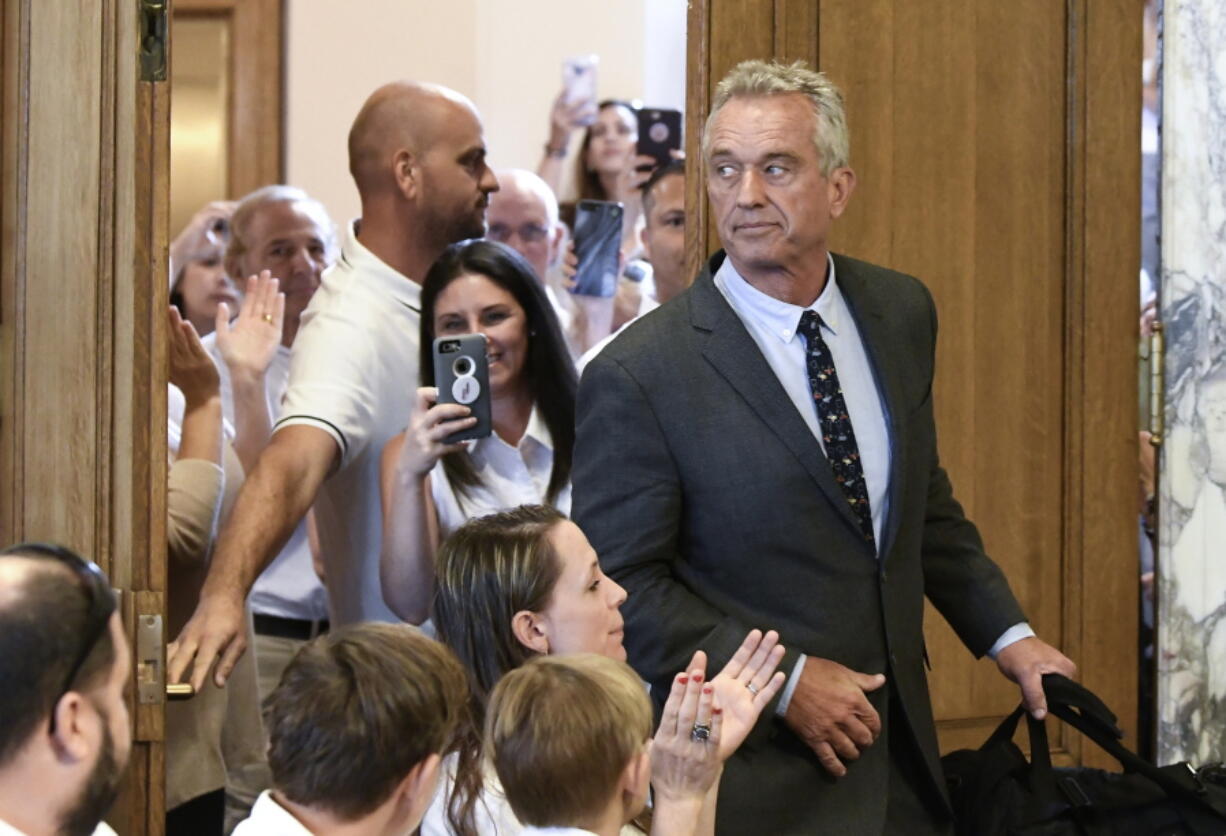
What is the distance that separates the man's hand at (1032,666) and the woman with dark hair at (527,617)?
0.50m

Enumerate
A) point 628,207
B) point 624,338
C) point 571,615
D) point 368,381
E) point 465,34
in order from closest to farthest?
1. point 571,615
2. point 624,338
3. point 368,381
4. point 628,207
5. point 465,34

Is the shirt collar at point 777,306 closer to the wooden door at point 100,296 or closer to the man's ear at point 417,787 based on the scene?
the wooden door at point 100,296

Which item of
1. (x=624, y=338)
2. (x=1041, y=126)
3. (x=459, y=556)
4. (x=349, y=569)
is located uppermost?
(x=1041, y=126)

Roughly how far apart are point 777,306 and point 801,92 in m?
0.32

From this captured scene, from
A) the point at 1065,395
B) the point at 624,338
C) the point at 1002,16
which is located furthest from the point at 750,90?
the point at 1065,395

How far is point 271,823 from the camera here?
5.69ft

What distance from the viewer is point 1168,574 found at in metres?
3.35

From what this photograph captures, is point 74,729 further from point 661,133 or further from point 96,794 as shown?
point 661,133

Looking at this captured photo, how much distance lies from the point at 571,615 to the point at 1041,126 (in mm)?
1472

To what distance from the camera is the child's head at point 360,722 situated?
1757mm

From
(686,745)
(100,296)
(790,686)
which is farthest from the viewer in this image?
(100,296)

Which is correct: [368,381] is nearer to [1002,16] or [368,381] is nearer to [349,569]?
[349,569]

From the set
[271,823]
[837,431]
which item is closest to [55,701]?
[271,823]

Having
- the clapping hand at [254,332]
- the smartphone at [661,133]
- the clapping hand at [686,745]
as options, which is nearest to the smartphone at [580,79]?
the smartphone at [661,133]
